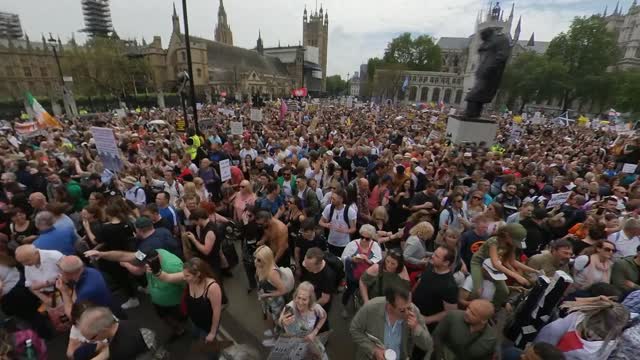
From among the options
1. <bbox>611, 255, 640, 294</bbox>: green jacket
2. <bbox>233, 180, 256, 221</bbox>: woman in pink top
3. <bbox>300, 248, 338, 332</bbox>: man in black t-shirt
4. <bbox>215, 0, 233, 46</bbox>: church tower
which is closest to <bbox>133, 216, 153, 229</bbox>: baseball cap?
<bbox>233, 180, 256, 221</bbox>: woman in pink top

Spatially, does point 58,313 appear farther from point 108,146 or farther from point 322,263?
point 108,146

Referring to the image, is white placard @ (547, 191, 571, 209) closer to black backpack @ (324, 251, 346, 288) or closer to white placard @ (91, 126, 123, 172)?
black backpack @ (324, 251, 346, 288)

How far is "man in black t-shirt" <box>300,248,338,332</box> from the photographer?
10.00ft

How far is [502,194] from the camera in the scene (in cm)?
596

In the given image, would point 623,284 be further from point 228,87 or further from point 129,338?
point 228,87

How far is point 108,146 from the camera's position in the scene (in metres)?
6.57

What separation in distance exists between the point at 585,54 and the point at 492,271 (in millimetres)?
61386

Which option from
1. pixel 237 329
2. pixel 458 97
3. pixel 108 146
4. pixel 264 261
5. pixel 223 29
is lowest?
pixel 237 329

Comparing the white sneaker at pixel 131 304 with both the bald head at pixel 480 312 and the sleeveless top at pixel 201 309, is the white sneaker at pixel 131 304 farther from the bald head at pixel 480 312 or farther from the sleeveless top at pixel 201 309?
the bald head at pixel 480 312

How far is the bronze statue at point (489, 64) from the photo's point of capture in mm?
13312

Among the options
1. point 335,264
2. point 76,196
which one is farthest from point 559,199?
point 76,196

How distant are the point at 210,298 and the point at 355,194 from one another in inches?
132

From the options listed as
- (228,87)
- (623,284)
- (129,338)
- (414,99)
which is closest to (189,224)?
(129,338)

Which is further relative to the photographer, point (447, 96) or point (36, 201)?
point (447, 96)
